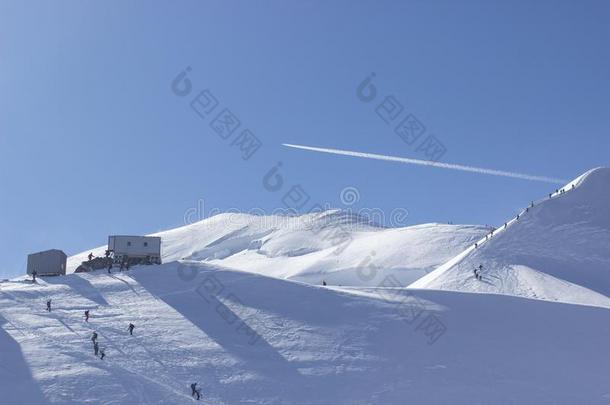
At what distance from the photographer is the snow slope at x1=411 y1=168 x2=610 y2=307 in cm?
5631

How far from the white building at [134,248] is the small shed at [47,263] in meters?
4.57

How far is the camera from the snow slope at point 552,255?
56.3m

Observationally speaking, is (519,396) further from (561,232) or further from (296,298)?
(561,232)

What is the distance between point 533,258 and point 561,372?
30.8 m

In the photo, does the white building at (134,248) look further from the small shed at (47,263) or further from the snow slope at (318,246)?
the snow slope at (318,246)

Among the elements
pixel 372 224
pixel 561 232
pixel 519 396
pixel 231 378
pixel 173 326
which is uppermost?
pixel 372 224

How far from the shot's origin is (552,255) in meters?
63.5

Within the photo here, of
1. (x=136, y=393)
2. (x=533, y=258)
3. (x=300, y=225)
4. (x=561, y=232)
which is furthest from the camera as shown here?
(x=300, y=225)

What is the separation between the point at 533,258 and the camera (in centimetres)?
6303

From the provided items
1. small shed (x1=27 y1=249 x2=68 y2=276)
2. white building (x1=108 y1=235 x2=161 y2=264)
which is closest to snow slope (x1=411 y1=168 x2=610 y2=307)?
white building (x1=108 y1=235 x2=161 y2=264)

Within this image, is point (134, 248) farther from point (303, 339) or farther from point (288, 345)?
point (288, 345)

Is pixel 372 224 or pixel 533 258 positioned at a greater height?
pixel 372 224

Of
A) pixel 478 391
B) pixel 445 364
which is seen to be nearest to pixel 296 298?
pixel 445 364

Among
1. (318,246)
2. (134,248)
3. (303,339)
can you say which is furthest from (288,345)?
(318,246)
